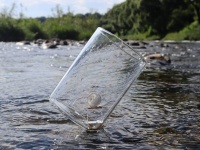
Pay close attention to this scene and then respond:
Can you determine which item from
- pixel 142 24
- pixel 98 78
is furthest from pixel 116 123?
pixel 142 24

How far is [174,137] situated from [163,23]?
207 feet

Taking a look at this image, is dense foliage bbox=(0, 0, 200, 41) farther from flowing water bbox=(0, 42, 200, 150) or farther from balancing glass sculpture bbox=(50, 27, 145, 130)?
balancing glass sculpture bbox=(50, 27, 145, 130)

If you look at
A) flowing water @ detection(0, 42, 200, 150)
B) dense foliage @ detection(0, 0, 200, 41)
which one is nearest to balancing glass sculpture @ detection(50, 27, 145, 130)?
flowing water @ detection(0, 42, 200, 150)

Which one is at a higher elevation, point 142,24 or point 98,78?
point 98,78

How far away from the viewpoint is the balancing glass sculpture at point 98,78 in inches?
159

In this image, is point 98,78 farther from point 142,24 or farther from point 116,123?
point 142,24

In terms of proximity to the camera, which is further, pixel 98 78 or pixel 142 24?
pixel 142 24

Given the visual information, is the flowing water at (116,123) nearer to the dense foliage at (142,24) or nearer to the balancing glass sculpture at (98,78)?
the balancing glass sculpture at (98,78)

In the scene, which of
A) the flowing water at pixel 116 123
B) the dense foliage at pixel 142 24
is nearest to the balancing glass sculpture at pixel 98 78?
the flowing water at pixel 116 123

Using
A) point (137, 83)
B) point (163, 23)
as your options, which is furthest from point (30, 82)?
point (163, 23)

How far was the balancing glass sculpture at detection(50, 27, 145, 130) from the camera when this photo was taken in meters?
4.05

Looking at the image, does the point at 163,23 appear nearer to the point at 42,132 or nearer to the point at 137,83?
the point at 137,83

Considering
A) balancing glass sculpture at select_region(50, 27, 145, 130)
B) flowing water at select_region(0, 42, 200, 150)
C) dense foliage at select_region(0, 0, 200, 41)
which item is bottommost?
dense foliage at select_region(0, 0, 200, 41)

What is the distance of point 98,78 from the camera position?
4.07 metres
